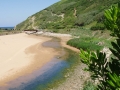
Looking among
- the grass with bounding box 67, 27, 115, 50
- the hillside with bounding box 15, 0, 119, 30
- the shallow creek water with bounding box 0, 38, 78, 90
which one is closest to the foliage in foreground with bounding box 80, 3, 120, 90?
the shallow creek water with bounding box 0, 38, 78, 90

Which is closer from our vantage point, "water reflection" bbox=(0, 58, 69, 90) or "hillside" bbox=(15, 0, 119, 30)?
"water reflection" bbox=(0, 58, 69, 90)

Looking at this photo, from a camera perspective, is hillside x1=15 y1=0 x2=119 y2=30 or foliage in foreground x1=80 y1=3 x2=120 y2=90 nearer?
foliage in foreground x1=80 y1=3 x2=120 y2=90

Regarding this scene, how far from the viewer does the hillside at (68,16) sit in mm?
89750

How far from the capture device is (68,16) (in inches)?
4188

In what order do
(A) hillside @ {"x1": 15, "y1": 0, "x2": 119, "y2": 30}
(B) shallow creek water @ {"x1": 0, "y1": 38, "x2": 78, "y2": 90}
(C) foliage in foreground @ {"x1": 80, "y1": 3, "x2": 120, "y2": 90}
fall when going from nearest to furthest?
1. (C) foliage in foreground @ {"x1": 80, "y1": 3, "x2": 120, "y2": 90}
2. (B) shallow creek water @ {"x1": 0, "y1": 38, "x2": 78, "y2": 90}
3. (A) hillside @ {"x1": 15, "y1": 0, "x2": 119, "y2": 30}

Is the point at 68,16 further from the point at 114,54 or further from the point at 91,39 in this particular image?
the point at 114,54

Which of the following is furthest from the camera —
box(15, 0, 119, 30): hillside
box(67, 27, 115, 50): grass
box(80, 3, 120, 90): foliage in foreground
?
box(15, 0, 119, 30): hillside

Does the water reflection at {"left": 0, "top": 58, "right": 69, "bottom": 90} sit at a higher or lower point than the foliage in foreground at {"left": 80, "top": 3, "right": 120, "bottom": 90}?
lower

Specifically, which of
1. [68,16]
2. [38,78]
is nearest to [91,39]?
[38,78]

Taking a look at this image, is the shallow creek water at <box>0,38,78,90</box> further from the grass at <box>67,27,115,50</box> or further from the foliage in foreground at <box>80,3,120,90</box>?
the foliage in foreground at <box>80,3,120,90</box>

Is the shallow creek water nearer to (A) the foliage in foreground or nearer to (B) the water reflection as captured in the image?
(B) the water reflection

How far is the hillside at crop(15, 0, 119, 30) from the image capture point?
→ 294 feet

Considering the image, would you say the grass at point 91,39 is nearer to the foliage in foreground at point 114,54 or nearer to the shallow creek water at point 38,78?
the shallow creek water at point 38,78

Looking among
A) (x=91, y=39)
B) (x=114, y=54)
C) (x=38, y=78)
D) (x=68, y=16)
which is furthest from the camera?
(x=68, y=16)
